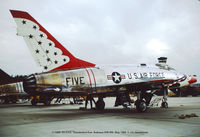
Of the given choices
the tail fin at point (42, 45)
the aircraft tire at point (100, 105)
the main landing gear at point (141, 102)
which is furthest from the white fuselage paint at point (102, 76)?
the aircraft tire at point (100, 105)

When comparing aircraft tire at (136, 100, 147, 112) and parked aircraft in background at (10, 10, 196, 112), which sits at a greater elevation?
parked aircraft in background at (10, 10, 196, 112)

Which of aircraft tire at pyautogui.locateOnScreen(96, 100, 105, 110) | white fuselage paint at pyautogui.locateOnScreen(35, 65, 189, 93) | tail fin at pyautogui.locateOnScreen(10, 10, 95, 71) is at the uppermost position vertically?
tail fin at pyautogui.locateOnScreen(10, 10, 95, 71)

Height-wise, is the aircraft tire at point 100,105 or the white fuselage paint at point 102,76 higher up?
the white fuselage paint at point 102,76

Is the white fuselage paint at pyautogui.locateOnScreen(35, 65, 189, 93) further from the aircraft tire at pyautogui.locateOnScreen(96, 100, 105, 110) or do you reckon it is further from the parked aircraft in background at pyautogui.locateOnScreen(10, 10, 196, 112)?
the aircraft tire at pyautogui.locateOnScreen(96, 100, 105, 110)

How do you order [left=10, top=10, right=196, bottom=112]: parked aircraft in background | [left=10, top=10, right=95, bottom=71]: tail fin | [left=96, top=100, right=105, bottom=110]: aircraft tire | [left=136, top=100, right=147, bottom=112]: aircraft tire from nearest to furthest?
[left=10, top=10, right=196, bottom=112]: parked aircraft in background, [left=10, top=10, right=95, bottom=71]: tail fin, [left=136, top=100, right=147, bottom=112]: aircraft tire, [left=96, top=100, right=105, bottom=110]: aircraft tire

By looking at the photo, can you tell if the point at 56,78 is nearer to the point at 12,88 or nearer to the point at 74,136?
the point at 74,136

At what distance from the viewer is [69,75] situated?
32.0 feet

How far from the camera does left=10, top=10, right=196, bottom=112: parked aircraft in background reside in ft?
30.7

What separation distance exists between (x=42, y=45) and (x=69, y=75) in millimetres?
2209

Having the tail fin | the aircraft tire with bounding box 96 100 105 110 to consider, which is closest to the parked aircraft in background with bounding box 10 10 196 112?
the tail fin

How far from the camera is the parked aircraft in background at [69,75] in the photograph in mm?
9359

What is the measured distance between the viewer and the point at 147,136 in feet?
19.1

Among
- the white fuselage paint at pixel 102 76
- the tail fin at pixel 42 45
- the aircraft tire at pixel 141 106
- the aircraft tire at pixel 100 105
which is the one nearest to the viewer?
the white fuselage paint at pixel 102 76

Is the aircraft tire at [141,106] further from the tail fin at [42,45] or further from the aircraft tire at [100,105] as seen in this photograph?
the tail fin at [42,45]
